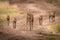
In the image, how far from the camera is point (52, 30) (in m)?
3.77

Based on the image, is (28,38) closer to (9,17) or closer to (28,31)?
(28,31)

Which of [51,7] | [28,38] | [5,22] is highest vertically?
[51,7]

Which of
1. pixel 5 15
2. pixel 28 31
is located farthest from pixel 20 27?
pixel 5 15

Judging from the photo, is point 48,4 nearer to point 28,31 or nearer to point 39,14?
point 39,14

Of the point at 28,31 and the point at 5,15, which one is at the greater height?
the point at 5,15

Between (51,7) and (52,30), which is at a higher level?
(51,7)

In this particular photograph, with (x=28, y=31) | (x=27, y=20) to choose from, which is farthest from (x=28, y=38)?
(x=27, y=20)

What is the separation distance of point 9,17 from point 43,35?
0.84 meters

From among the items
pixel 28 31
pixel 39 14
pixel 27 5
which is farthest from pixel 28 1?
pixel 28 31

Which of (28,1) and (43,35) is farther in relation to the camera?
(28,1)

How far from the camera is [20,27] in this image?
Result: 3.82m

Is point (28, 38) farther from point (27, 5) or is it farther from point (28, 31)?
point (27, 5)

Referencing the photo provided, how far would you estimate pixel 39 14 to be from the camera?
387 centimetres

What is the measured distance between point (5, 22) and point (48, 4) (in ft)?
3.35
